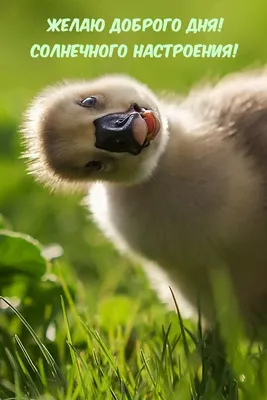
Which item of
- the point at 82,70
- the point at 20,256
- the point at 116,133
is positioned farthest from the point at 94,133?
the point at 82,70

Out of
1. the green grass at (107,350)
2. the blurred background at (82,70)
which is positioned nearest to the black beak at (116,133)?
the green grass at (107,350)

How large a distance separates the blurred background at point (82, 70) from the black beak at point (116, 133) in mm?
578

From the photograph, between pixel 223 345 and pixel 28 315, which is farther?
pixel 28 315

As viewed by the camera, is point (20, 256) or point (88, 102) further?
point (20, 256)

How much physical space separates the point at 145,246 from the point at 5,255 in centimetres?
28

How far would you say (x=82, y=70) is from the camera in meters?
3.76

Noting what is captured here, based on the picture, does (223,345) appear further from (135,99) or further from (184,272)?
(135,99)

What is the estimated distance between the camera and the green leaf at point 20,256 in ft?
6.29

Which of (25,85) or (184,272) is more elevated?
(25,85)

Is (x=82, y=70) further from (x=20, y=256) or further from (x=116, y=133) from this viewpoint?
(x=116, y=133)

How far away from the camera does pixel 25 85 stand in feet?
12.7

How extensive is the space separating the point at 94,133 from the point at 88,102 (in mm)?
83

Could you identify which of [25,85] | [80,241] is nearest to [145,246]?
[80,241]

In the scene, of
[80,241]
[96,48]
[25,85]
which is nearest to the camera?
[96,48]
